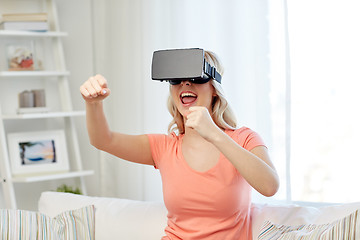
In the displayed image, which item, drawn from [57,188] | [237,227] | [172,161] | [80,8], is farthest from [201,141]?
[80,8]

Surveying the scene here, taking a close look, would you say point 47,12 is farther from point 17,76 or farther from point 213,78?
point 213,78

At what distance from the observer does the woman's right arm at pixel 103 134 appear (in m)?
1.78

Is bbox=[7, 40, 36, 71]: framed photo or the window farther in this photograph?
bbox=[7, 40, 36, 71]: framed photo

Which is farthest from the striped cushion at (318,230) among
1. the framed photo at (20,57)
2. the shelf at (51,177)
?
the framed photo at (20,57)

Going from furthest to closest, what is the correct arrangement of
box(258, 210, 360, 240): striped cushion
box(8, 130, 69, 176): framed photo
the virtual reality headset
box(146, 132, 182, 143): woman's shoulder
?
box(8, 130, 69, 176): framed photo < box(146, 132, 182, 143): woman's shoulder < the virtual reality headset < box(258, 210, 360, 240): striped cushion

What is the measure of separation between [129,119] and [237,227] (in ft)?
4.91

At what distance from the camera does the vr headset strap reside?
5.86 feet

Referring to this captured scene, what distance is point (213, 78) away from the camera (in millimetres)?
1900

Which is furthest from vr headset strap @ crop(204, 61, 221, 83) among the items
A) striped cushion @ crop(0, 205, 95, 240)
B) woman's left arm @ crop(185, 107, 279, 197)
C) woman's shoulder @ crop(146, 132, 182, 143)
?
striped cushion @ crop(0, 205, 95, 240)

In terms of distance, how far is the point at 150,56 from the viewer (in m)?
3.17

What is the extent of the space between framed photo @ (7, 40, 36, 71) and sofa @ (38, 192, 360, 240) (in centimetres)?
113

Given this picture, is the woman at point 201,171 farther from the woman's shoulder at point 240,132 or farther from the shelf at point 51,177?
the shelf at point 51,177

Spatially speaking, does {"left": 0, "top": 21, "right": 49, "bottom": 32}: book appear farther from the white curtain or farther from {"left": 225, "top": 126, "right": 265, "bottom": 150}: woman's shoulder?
{"left": 225, "top": 126, "right": 265, "bottom": 150}: woman's shoulder

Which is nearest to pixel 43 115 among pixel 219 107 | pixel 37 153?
pixel 37 153
